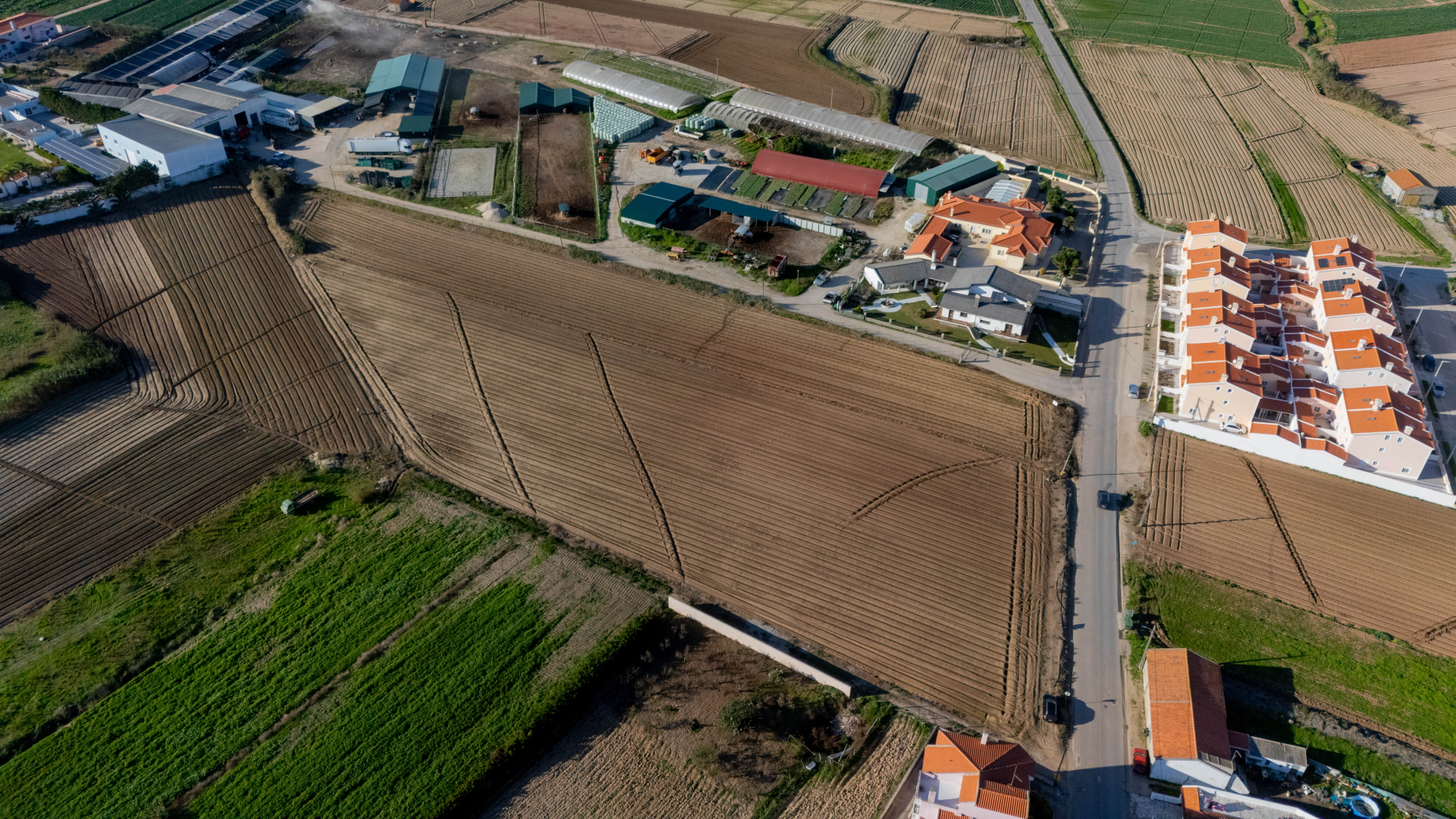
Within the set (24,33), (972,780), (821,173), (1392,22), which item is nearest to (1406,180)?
(821,173)

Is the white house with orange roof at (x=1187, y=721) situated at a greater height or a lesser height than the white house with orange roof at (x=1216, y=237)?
lesser

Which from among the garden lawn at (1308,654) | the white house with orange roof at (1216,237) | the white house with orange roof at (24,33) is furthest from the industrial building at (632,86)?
the garden lawn at (1308,654)

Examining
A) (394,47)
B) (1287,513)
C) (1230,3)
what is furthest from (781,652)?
(1230,3)

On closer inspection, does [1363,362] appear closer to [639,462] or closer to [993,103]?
[639,462]

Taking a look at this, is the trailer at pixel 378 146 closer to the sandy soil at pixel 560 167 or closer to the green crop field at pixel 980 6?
the sandy soil at pixel 560 167

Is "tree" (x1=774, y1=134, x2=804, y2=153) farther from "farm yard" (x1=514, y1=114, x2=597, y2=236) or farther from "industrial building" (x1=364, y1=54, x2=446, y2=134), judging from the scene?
"industrial building" (x1=364, y1=54, x2=446, y2=134)

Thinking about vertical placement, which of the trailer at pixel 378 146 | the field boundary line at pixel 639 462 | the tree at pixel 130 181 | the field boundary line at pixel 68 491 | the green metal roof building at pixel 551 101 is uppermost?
the green metal roof building at pixel 551 101
